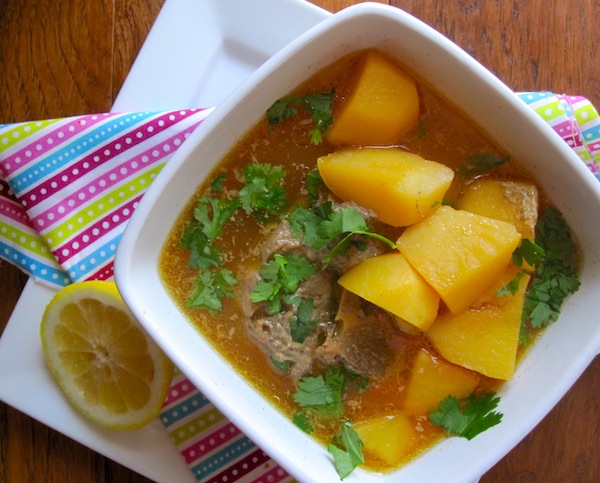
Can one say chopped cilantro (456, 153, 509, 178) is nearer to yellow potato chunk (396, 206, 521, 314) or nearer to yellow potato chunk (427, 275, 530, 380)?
yellow potato chunk (396, 206, 521, 314)

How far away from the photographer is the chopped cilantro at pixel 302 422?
68.2 inches

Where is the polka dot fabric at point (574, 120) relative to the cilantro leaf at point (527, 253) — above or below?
above

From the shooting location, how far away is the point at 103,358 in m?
1.90

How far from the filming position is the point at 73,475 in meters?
2.10

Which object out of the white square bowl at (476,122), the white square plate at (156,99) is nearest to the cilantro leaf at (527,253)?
the white square bowl at (476,122)

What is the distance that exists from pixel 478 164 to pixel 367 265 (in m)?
0.37

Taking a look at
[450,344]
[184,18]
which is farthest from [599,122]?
[184,18]

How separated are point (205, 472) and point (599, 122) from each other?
137 centimetres

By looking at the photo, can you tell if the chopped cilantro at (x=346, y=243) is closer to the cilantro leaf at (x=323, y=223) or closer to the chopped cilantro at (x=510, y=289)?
the cilantro leaf at (x=323, y=223)

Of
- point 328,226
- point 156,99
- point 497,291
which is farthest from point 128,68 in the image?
point 497,291

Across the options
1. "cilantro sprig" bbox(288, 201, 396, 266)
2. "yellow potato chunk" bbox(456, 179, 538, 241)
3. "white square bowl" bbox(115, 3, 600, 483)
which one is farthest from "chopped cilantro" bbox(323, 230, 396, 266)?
"white square bowl" bbox(115, 3, 600, 483)

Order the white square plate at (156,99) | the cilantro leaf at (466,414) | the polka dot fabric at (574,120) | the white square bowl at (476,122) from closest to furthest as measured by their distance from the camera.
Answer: the white square bowl at (476,122), the cilantro leaf at (466,414), the polka dot fabric at (574,120), the white square plate at (156,99)

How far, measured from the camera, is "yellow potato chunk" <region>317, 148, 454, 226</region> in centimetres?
154

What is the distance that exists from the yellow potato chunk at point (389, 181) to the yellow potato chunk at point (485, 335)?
0.26m
